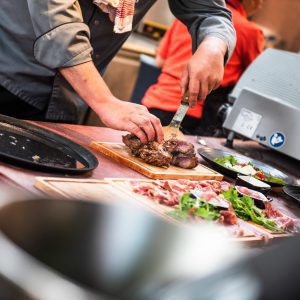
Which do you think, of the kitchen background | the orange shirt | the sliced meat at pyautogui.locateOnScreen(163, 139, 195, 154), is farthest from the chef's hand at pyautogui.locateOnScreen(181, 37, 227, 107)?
the kitchen background


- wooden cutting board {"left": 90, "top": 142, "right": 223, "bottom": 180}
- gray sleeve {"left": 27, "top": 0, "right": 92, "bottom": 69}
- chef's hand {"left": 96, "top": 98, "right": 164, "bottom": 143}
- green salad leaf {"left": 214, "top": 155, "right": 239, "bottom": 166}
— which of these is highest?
gray sleeve {"left": 27, "top": 0, "right": 92, "bottom": 69}

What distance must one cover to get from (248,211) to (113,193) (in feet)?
1.38

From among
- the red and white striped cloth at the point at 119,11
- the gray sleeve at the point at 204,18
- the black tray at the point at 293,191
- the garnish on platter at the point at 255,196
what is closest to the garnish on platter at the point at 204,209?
the garnish on platter at the point at 255,196

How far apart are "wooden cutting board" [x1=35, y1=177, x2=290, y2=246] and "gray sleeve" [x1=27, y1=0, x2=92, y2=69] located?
0.43 m

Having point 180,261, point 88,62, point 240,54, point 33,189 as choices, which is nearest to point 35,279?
point 180,261

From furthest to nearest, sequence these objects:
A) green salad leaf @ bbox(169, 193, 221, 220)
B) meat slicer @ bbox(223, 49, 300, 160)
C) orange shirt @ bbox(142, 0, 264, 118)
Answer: orange shirt @ bbox(142, 0, 264, 118), meat slicer @ bbox(223, 49, 300, 160), green salad leaf @ bbox(169, 193, 221, 220)

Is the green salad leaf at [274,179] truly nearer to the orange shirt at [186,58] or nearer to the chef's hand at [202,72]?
the chef's hand at [202,72]

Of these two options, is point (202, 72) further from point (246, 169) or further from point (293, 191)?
point (293, 191)

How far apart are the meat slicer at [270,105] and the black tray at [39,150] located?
1.27 metres

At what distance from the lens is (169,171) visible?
5.85ft

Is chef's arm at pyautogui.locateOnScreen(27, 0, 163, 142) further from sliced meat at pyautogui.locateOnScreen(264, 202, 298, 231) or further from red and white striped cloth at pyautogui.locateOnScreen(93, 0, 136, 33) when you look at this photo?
sliced meat at pyautogui.locateOnScreen(264, 202, 298, 231)

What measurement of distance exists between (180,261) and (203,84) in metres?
1.60

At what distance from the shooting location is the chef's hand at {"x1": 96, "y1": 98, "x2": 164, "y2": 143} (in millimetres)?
1688

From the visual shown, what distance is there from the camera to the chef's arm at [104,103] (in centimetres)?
167
